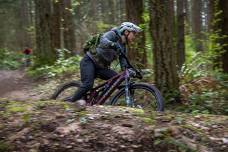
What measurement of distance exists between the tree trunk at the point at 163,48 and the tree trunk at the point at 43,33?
31.8ft

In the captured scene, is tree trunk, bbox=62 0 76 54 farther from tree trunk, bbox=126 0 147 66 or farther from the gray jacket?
the gray jacket

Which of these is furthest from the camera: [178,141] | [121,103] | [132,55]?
[132,55]

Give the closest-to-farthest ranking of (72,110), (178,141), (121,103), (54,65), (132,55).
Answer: (178,141) → (72,110) → (121,103) → (132,55) → (54,65)

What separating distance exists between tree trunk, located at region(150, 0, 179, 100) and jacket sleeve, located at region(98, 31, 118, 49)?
1065mm

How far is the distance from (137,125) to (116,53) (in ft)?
9.97

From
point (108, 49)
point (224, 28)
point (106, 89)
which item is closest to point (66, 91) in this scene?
point (106, 89)

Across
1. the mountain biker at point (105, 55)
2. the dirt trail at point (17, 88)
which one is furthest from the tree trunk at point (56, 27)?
the mountain biker at point (105, 55)

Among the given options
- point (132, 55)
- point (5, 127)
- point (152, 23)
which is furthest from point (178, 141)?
point (132, 55)

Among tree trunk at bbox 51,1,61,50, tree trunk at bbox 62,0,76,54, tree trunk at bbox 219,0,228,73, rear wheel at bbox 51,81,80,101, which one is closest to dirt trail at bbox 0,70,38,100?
tree trunk at bbox 51,1,61,50

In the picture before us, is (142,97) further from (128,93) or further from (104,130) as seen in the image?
(104,130)

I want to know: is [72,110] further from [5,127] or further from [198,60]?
[198,60]

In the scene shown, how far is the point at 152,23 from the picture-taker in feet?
29.5

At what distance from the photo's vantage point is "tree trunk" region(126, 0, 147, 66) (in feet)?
41.7

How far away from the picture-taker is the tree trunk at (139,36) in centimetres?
1271
